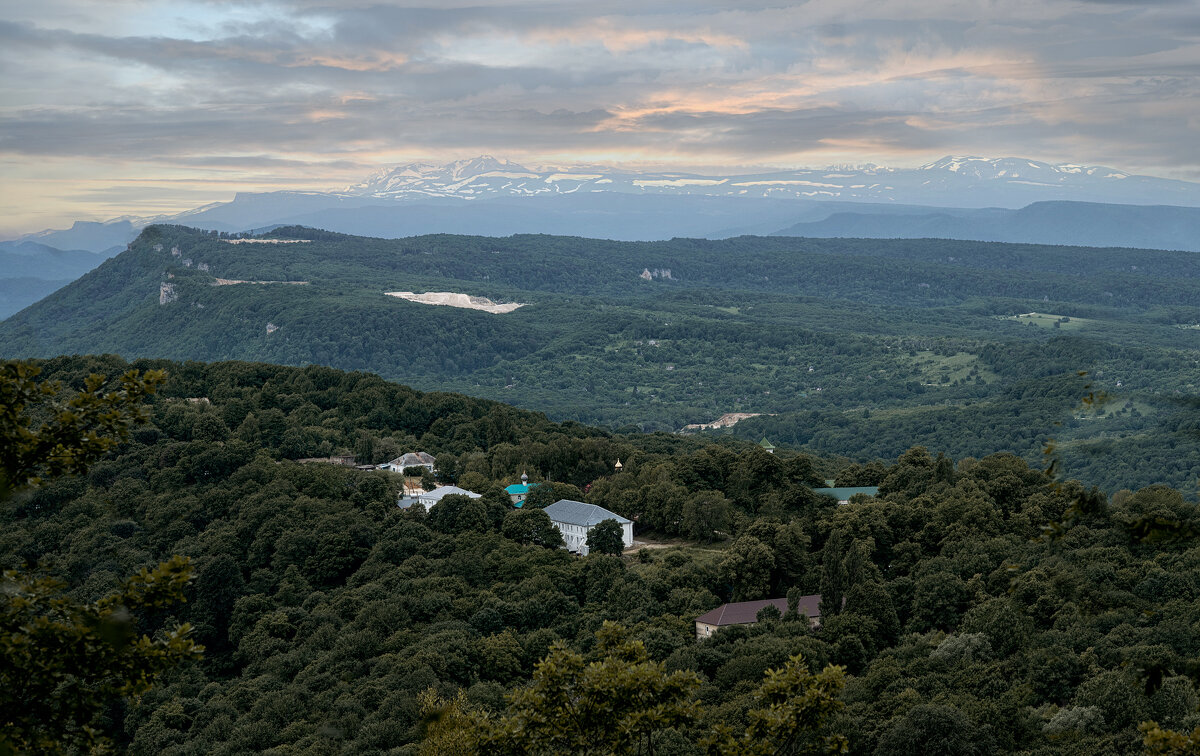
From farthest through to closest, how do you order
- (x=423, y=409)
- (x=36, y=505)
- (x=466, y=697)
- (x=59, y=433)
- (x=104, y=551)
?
(x=423, y=409) < (x=36, y=505) < (x=104, y=551) < (x=466, y=697) < (x=59, y=433)

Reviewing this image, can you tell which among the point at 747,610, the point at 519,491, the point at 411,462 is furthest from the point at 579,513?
the point at 411,462

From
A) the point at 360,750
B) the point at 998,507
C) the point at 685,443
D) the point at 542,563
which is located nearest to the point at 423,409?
the point at 685,443

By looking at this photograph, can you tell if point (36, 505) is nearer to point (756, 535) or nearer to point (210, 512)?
point (210, 512)

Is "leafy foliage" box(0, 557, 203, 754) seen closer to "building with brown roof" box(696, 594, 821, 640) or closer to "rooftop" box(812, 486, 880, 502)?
"building with brown roof" box(696, 594, 821, 640)

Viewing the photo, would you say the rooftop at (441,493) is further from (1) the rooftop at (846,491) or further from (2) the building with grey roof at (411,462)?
(1) the rooftop at (846,491)

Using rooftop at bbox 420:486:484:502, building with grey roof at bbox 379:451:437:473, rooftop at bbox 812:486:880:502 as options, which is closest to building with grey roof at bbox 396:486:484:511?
rooftop at bbox 420:486:484:502

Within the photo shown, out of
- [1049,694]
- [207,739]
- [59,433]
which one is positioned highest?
[59,433]

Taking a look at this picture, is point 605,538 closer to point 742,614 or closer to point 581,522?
point 581,522
